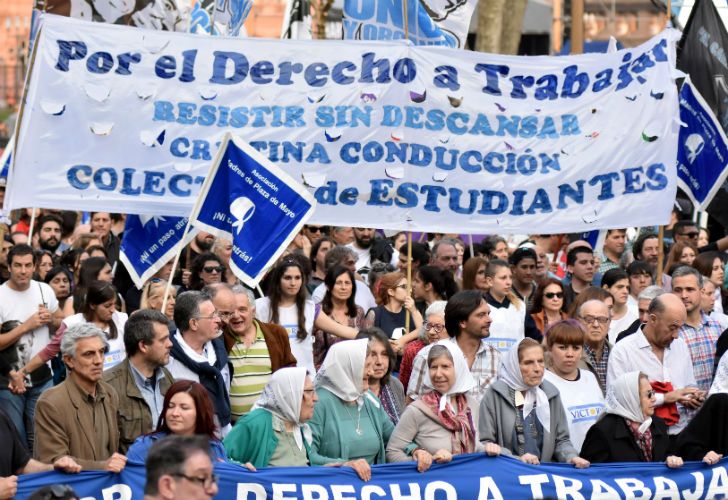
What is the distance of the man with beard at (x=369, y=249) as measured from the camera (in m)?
14.0

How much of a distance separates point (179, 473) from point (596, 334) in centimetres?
516

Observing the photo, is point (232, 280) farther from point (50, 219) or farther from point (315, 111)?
point (50, 219)

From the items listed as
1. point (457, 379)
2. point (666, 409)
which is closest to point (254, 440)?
point (457, 379)

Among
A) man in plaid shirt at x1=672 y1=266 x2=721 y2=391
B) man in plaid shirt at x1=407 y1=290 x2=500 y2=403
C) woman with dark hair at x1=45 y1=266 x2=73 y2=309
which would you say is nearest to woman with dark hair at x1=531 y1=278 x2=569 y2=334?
man in plaid shirt at x1=672 y1=266 x2=721 y2=391

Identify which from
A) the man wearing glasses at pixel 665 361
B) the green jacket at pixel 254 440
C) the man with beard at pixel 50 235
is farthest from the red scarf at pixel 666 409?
the man with beard at pixel 50 235

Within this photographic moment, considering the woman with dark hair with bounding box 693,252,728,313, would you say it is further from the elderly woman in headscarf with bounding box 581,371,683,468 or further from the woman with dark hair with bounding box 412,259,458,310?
the elderly woman in headscarf with bounding box 581,371,683,468

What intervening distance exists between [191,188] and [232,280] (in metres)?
1.38

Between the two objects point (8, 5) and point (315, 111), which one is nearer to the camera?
point (315, 111)

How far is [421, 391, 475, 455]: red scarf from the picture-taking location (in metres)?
8.47

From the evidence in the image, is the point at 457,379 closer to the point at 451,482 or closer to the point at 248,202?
the point at 451,482

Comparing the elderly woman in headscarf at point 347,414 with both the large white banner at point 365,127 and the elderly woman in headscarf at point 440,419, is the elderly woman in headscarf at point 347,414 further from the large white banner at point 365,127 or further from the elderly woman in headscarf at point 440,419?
the large white banner at point 365,127

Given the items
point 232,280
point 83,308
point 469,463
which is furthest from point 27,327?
point 469,463

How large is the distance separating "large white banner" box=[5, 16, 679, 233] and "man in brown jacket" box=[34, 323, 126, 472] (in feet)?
8.94

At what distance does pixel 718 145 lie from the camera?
42.3 ft
